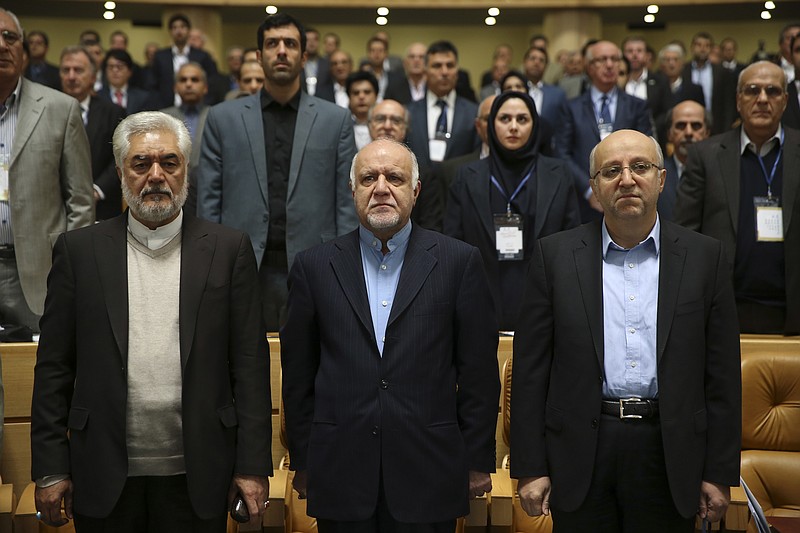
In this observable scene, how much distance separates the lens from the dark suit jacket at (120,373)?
230 cm

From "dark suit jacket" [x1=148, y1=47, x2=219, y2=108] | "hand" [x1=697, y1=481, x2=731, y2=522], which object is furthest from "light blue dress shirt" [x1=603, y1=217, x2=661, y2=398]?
"dark suit jacket" [x1=148, y1=47, x2=219, y2=108]

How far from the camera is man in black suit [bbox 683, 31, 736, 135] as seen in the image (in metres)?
8.38

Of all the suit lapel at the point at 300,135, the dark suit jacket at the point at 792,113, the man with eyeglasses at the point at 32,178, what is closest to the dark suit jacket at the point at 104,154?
the man with eyeglasses at the point at 32,178

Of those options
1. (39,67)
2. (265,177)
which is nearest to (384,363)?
(265,177)

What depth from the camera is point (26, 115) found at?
356 cm

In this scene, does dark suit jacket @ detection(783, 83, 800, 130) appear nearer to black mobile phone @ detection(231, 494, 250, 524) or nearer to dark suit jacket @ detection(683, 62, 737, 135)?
dark suit jacket @ detection(683, 62, 737, 135)

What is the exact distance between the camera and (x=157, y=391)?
2332 millimetres

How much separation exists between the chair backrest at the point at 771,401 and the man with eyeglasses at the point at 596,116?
2056mm

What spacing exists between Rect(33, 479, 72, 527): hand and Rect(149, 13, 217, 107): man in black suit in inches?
275

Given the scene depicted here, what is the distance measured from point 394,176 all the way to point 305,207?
1.32 meters

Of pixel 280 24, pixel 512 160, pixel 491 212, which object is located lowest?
pixel 491 212

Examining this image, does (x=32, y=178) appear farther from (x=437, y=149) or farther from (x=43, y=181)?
(x=437, y=149)

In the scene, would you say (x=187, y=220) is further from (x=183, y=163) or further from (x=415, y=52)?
(x=415, y=52)

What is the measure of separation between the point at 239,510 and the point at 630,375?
1.08 metres
